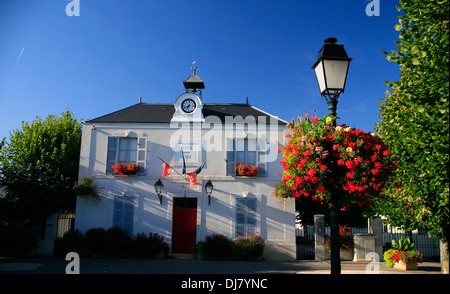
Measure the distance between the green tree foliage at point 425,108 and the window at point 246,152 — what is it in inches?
257

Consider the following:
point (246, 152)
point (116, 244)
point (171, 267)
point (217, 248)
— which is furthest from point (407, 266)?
point (116, 244)

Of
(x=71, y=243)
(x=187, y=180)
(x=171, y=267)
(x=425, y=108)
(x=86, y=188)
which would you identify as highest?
(x=425, y=108)

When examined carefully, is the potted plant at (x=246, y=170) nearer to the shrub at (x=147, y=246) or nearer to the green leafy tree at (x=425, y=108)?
the shrub at (x=147, y=246)

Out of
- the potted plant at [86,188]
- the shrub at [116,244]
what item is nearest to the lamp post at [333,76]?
the shrub at [116,244]

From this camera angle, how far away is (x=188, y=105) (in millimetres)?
14523

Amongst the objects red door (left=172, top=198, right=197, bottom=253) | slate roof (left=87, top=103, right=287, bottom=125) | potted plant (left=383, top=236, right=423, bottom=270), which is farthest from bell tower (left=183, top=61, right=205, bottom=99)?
potted plant (left=383, top=236, right=423, bottom=270)

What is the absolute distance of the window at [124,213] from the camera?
13.7 meters

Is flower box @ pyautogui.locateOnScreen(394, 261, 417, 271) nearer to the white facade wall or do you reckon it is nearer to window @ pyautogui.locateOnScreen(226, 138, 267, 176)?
the white facade wall

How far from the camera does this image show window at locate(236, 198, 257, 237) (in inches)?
535

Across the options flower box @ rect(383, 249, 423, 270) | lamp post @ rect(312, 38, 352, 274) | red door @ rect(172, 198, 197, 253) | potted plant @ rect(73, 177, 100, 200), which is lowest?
flower box @ rect(383, 249, 423, 270)

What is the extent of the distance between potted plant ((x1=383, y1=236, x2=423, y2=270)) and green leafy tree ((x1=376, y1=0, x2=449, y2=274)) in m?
4.01

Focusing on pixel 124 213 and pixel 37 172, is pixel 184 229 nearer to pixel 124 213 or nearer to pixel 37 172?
pixel 124 213

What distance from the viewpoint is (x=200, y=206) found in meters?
13.7

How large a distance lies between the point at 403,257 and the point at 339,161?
29.8 feet
